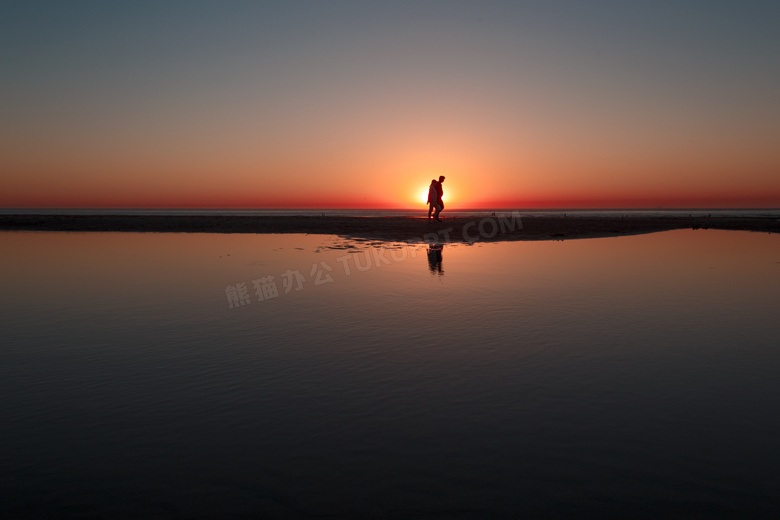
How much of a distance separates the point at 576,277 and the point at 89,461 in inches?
522

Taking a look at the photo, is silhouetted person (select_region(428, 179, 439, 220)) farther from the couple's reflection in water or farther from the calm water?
the calm water

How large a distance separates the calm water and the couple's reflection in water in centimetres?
467

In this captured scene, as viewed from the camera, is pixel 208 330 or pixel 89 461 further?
pixel 208 330

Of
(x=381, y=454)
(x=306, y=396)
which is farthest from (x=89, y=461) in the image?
(x=381, y=454)

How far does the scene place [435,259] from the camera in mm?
20109

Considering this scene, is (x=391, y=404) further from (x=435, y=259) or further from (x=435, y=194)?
(x=435, y=194)

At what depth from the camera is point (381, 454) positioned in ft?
14.0

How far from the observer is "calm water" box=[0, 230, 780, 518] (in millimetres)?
3717

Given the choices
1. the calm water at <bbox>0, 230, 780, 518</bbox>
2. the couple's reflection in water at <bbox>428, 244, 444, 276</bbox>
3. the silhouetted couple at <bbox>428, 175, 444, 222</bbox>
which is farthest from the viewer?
the silhouetted couple at <bbox>428, 175, 444, 222</bbox>

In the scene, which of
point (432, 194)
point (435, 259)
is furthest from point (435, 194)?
point (435, 259)

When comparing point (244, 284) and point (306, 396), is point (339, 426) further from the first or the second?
point (244, 284)

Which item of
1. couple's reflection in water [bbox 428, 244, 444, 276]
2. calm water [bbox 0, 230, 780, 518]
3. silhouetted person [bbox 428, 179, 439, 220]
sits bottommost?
calm water [bbox 0, 230, 780, 518]

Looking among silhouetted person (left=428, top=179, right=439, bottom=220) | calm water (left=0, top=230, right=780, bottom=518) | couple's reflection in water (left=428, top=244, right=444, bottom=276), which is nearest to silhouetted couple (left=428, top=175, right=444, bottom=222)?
silhouetted person (left=428, top=179, right=439, bottom=220)

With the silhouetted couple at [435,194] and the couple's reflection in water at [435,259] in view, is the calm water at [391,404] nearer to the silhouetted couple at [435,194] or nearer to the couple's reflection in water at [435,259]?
the couple's reflection in water at [435,259]
